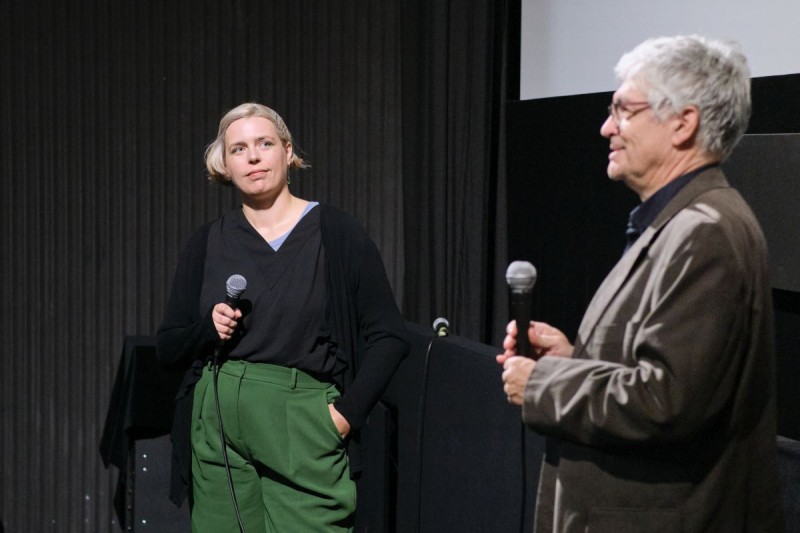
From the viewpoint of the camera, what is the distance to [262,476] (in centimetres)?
232

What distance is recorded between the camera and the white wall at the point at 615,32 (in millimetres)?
2785

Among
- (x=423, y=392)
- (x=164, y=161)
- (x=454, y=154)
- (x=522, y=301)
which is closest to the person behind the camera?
(x=522, y=301)

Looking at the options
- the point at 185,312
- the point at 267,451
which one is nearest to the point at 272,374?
the point at 267,451

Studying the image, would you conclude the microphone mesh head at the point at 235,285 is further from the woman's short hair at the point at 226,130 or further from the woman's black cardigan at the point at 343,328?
the woman's short hair at the point at 226,130

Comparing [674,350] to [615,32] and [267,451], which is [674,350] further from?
[615,32]

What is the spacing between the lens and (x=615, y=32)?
11.5ft

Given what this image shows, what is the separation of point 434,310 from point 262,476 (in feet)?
6.56

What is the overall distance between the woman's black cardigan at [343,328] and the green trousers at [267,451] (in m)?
0.07

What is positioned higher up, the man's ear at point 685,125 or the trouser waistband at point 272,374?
the man's ear at point 685,125

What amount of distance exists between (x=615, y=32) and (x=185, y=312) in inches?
73.1

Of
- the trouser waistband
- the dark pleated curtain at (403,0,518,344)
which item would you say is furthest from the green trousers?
the dark pleated curtain at (403,0,518,344)

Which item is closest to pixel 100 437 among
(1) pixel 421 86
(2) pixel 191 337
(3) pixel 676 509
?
(1) pixel 421 86

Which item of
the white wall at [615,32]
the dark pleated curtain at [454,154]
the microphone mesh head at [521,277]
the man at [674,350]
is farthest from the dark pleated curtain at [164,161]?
the man at [674,350]

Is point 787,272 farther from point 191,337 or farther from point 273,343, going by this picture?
point 191,337
